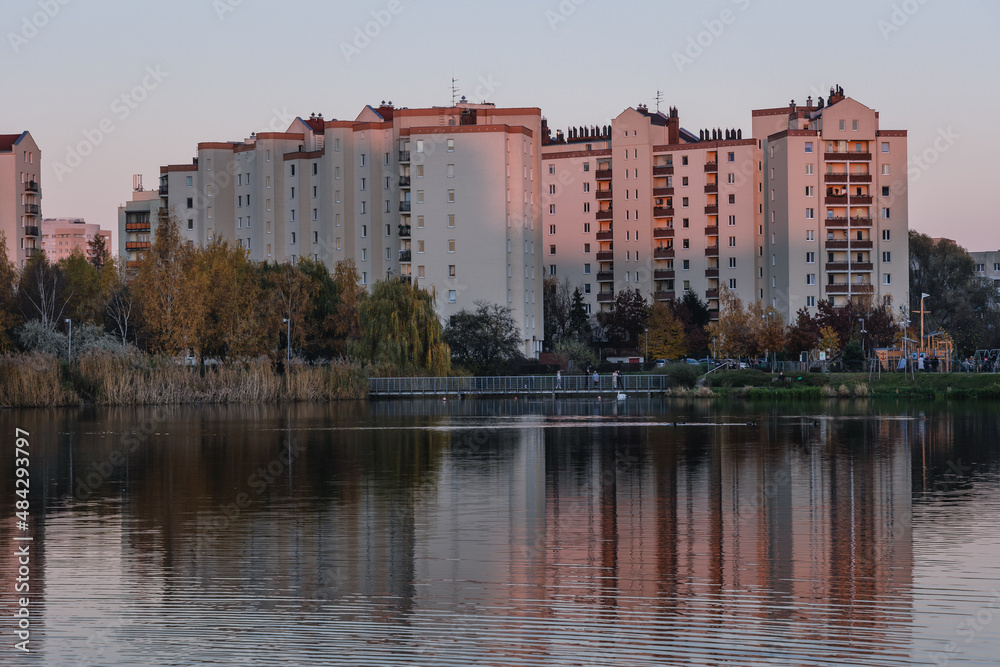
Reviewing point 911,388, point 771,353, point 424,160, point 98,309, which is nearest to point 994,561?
point 911,388

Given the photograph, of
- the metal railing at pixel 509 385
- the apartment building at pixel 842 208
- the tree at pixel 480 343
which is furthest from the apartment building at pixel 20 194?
the apartment building at pixel 842 208

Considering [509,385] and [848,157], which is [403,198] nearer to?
[509,385]

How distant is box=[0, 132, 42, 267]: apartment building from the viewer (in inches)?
5340

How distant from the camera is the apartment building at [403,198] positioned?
111 meters

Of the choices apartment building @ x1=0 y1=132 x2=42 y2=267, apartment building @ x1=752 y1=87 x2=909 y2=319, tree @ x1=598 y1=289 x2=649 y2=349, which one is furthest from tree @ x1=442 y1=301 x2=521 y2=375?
apartment building @ x1=0 y1=132 x2=42 y2=267

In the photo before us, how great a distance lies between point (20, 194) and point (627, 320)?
72.4 meters

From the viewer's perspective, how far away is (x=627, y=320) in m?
127

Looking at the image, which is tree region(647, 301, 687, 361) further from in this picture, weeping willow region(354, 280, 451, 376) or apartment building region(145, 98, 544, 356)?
weeping willow region(354, 280, 451, 376)

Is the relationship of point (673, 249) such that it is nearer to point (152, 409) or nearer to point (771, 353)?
point (771, 353)

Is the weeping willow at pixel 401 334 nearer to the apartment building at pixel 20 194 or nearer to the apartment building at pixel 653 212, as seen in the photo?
the apartment building at pixel 653 212

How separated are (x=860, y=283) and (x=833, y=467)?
98026 millimetres

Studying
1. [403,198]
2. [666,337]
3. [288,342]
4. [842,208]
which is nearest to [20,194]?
[403,198]

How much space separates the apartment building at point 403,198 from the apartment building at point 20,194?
21178 mm

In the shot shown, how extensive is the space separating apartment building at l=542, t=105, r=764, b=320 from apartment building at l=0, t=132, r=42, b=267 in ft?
201
